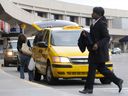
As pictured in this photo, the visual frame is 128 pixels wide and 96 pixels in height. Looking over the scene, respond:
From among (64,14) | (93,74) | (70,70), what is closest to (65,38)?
(70,70)

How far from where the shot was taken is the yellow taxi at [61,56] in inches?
649

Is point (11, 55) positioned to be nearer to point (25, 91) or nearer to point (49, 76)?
point (49, 76)

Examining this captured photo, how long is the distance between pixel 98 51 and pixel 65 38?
456 cm

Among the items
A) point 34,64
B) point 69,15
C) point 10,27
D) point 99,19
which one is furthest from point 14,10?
point 69,15

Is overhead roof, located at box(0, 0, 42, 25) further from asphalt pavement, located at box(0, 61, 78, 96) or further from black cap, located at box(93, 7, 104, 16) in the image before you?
black cap, located at box(93, 7, 104, 16)

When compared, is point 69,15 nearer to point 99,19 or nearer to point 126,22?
point 126,22

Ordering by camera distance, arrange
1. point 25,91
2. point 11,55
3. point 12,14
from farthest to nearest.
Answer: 1. point 12,14
2. point 11,55
3. point 25,91

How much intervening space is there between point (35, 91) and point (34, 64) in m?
5.70

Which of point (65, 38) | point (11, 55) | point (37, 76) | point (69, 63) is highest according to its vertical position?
point (65, 38)

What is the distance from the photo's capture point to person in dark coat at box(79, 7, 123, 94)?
522 inches

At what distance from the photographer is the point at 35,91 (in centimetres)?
1273

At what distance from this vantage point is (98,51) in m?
13.3

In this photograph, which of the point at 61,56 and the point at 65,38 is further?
the point at 65,38

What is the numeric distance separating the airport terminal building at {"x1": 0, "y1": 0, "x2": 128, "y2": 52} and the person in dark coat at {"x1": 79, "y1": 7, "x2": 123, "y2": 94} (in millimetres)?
43489
